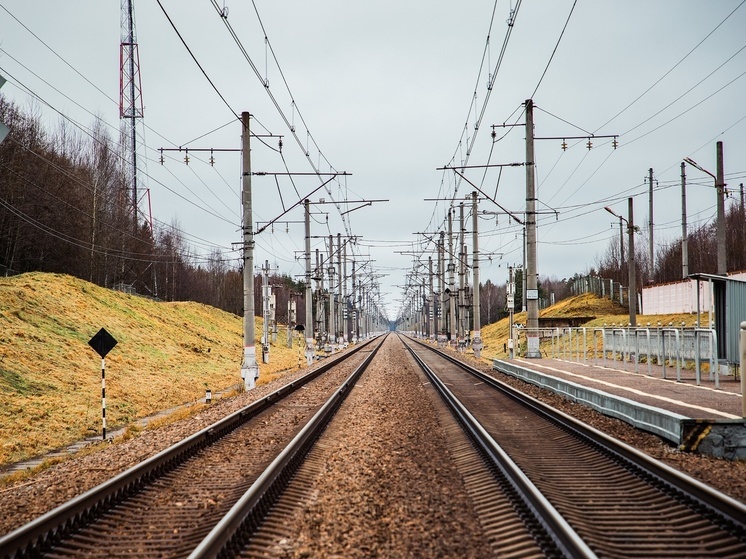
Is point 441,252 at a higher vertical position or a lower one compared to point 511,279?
higher

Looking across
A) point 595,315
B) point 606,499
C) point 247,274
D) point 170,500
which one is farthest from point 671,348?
point 595,315

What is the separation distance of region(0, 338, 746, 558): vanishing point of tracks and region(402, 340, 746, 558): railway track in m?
0.01

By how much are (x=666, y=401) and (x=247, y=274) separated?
50.1 ft

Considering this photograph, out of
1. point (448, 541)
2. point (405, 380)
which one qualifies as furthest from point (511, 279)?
point (448, 541)

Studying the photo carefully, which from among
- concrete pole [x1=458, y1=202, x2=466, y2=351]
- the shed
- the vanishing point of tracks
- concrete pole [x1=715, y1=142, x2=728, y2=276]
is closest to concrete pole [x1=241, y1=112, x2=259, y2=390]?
the vanishing point of tracks

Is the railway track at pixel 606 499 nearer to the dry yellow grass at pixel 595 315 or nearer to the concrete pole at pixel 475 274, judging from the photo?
the concrete pole at pixel 475 274

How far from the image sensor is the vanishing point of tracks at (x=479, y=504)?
5934mm

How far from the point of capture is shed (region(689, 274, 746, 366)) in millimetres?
17969

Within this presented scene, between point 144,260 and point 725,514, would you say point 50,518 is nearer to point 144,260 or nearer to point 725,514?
point 725,514

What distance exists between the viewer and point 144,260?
6347 centimetres

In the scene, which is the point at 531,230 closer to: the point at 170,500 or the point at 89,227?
the point at 170,500

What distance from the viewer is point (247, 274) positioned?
24953 millimetres

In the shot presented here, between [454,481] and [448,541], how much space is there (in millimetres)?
2463

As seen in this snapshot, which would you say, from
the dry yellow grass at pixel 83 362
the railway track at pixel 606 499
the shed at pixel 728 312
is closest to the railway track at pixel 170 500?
the railway track at pixel 606 499
